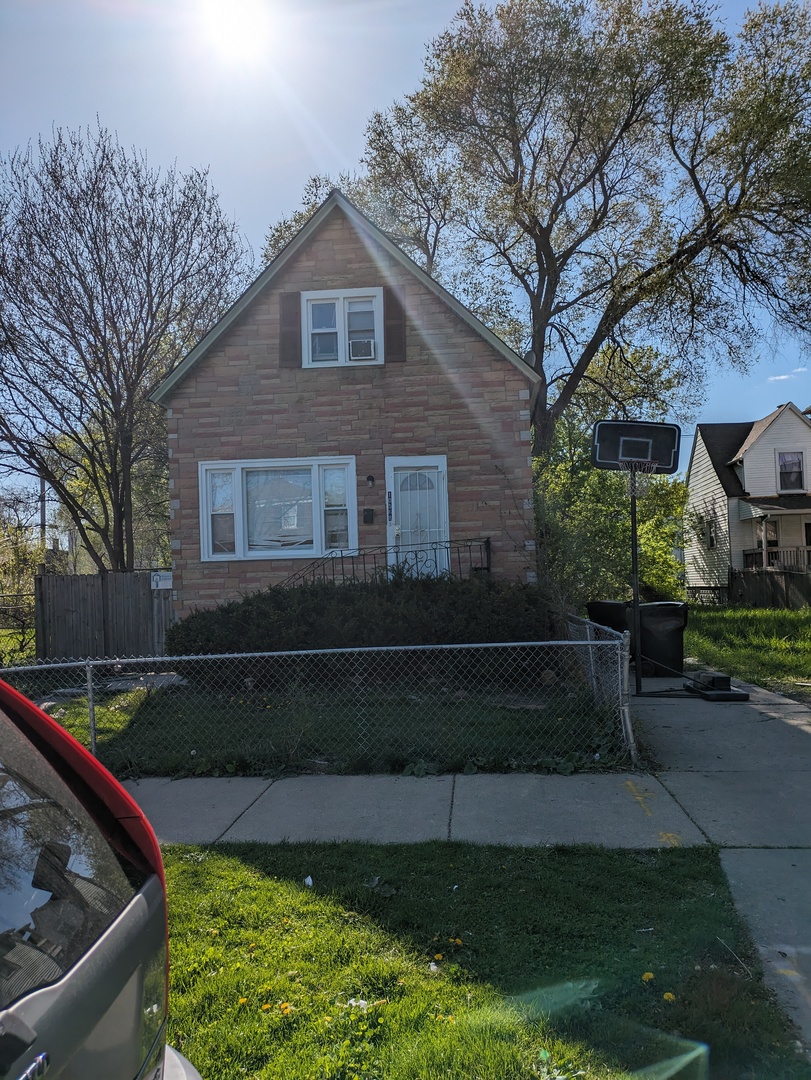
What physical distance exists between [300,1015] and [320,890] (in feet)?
3.58

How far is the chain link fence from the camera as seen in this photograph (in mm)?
6633

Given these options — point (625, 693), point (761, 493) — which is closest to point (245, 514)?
point (625, 693)

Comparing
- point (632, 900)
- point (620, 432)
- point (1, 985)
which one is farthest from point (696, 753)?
point (1, 985)

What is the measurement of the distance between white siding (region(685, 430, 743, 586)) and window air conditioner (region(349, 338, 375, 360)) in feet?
67.9

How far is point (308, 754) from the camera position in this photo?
691 centimetres

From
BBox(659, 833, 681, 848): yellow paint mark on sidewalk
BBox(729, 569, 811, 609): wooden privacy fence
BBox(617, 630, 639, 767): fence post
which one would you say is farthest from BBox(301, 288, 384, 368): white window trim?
BBox(729, 569, 811, 609): wooden privacy fence

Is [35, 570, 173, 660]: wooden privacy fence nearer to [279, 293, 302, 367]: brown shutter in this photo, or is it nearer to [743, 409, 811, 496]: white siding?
[279, 293, 302, 367]: brown shutter

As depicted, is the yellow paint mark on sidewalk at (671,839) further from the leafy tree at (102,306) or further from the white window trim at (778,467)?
the white window trim at (778,467)

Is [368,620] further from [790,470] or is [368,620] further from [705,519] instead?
[705,519]

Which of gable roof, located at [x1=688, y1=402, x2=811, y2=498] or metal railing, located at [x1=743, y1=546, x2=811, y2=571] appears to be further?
gable roof, located at [x1=688, y1=402, x2=811, y2=498]

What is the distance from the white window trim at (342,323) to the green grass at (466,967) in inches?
359

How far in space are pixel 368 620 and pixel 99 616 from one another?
20.8ft

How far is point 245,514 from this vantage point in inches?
494

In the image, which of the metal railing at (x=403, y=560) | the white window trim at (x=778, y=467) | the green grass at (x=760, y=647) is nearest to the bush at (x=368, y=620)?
the metal railing at (x=403, y=560)
